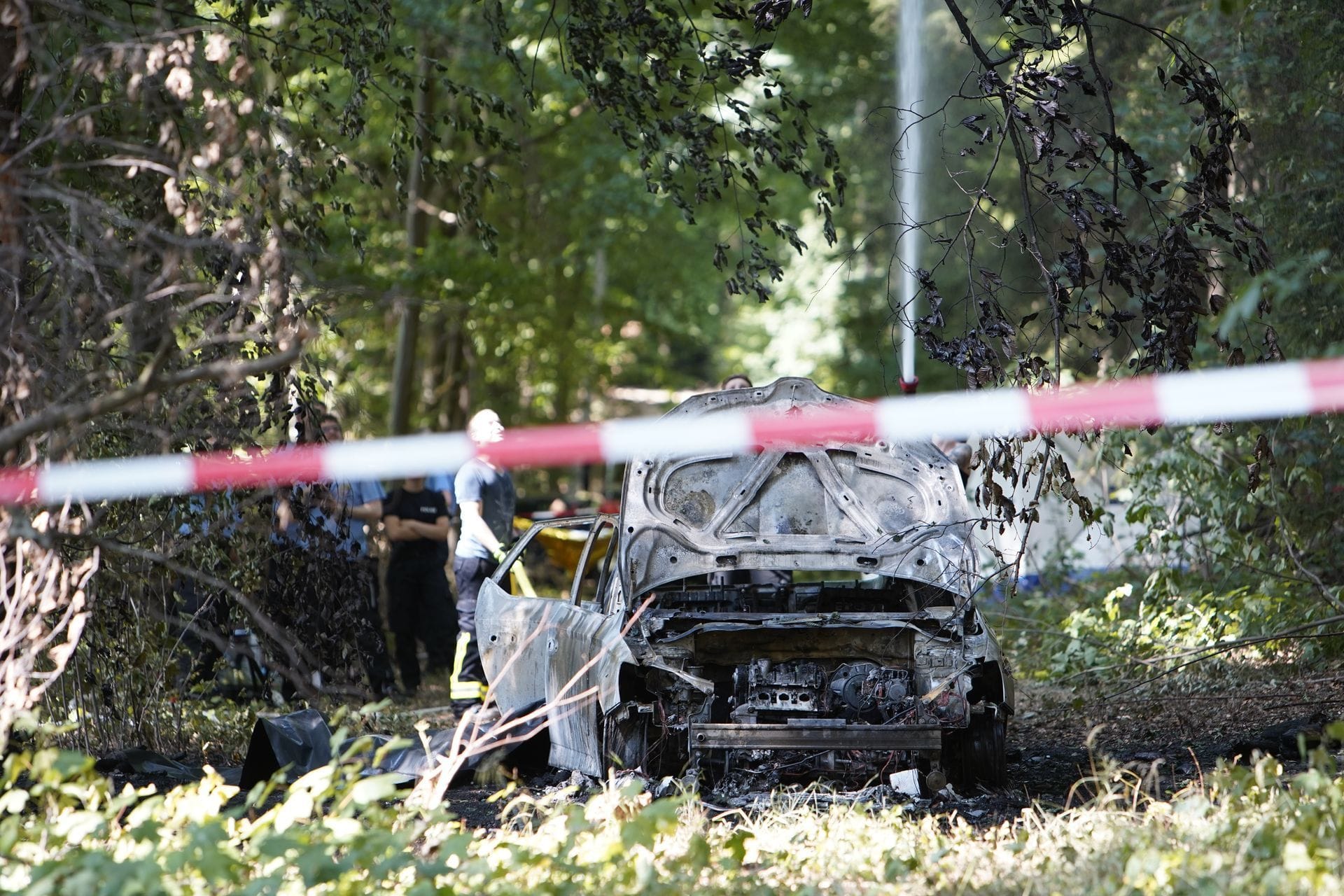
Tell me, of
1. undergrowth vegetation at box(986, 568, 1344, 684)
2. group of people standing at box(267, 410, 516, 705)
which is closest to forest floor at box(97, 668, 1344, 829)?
undergrowth vegetation at box(986, 568, 1344, 684)

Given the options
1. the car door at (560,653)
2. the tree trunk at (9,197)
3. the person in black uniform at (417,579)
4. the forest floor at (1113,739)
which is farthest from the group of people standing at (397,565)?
the tree trunk at (9,197)

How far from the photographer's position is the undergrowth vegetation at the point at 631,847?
13.6ft

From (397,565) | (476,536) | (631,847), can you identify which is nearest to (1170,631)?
(476,536)

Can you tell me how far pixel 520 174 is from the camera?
23.3 metres

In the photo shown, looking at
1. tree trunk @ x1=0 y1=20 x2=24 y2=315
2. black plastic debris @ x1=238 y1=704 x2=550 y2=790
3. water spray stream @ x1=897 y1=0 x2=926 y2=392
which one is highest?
water spray stream @ x1=897 y1=0 x2=926 y2=392

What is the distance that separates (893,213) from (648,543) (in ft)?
54.9

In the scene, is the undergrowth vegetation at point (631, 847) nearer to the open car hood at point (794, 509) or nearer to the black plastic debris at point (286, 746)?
the black plastic debris at point (286, 746)

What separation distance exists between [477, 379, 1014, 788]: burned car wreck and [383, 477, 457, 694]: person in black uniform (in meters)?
3.06

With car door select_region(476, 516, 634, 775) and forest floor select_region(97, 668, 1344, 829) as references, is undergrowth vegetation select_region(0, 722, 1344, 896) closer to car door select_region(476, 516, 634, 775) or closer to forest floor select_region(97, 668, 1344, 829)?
forest floor select_region(97, 668, 1344, 829)

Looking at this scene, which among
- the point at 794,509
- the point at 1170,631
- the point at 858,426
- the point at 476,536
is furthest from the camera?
the point at 1170,631

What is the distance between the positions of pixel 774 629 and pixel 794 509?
971mm

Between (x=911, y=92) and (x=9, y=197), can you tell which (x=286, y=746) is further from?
(x=911, y=92)

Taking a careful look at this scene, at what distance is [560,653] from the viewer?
739cm

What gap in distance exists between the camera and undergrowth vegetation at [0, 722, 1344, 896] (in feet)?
13.6
